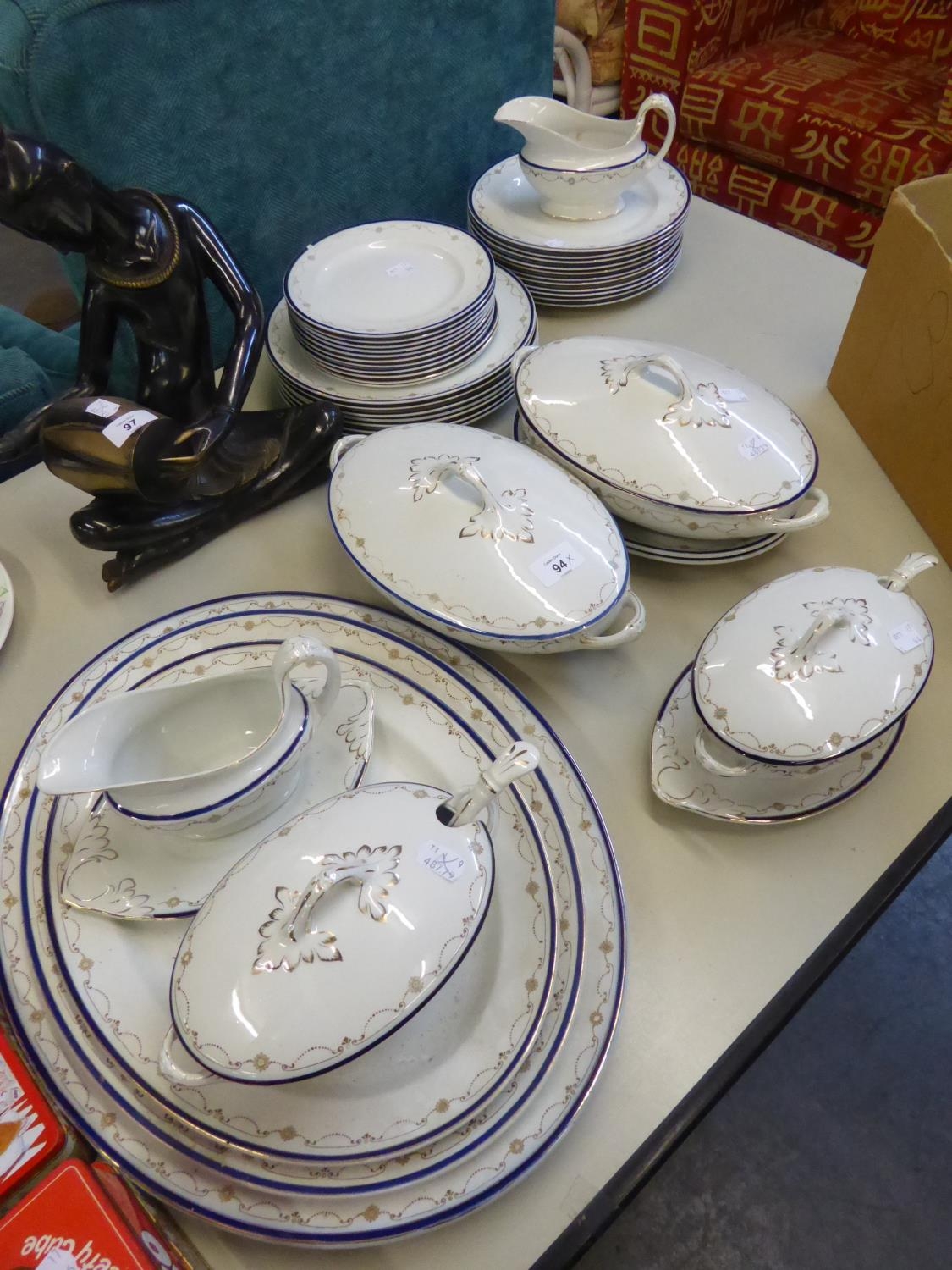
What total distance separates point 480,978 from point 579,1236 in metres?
0.13

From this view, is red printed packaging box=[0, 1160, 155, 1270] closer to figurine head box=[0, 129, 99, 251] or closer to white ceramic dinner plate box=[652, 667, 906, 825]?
white ceramic dinner plate box=[652, 667, 906, 825]

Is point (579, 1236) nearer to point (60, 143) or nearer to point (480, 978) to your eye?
point (480, 978)

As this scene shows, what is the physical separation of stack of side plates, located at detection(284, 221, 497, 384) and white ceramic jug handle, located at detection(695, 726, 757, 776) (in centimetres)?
42

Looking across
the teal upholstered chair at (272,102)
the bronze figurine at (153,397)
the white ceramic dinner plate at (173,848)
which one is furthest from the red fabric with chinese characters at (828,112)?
the white ceramic dinner plate at (173,848)

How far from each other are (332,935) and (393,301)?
0.59 meters

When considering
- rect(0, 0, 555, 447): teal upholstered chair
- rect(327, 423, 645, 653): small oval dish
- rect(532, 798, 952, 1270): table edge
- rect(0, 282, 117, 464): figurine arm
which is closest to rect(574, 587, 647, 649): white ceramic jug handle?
rect(327, 423, 645, 653): small oval dish

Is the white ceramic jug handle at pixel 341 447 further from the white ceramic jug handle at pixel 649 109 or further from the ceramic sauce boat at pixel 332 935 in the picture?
the white ceramic jug handle at pixel 649 109

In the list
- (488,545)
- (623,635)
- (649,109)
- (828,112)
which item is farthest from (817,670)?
(828,112)

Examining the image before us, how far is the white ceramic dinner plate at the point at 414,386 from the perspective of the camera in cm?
77

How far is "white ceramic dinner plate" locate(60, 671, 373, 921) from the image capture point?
0.50 m

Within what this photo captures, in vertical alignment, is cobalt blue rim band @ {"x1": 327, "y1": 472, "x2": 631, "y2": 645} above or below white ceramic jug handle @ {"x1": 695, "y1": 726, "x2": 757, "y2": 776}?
above

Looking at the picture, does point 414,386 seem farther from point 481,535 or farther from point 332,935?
point 332,935

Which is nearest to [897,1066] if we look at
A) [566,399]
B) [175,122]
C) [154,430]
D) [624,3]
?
[566,399]

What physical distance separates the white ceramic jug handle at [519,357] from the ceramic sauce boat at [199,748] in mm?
334
